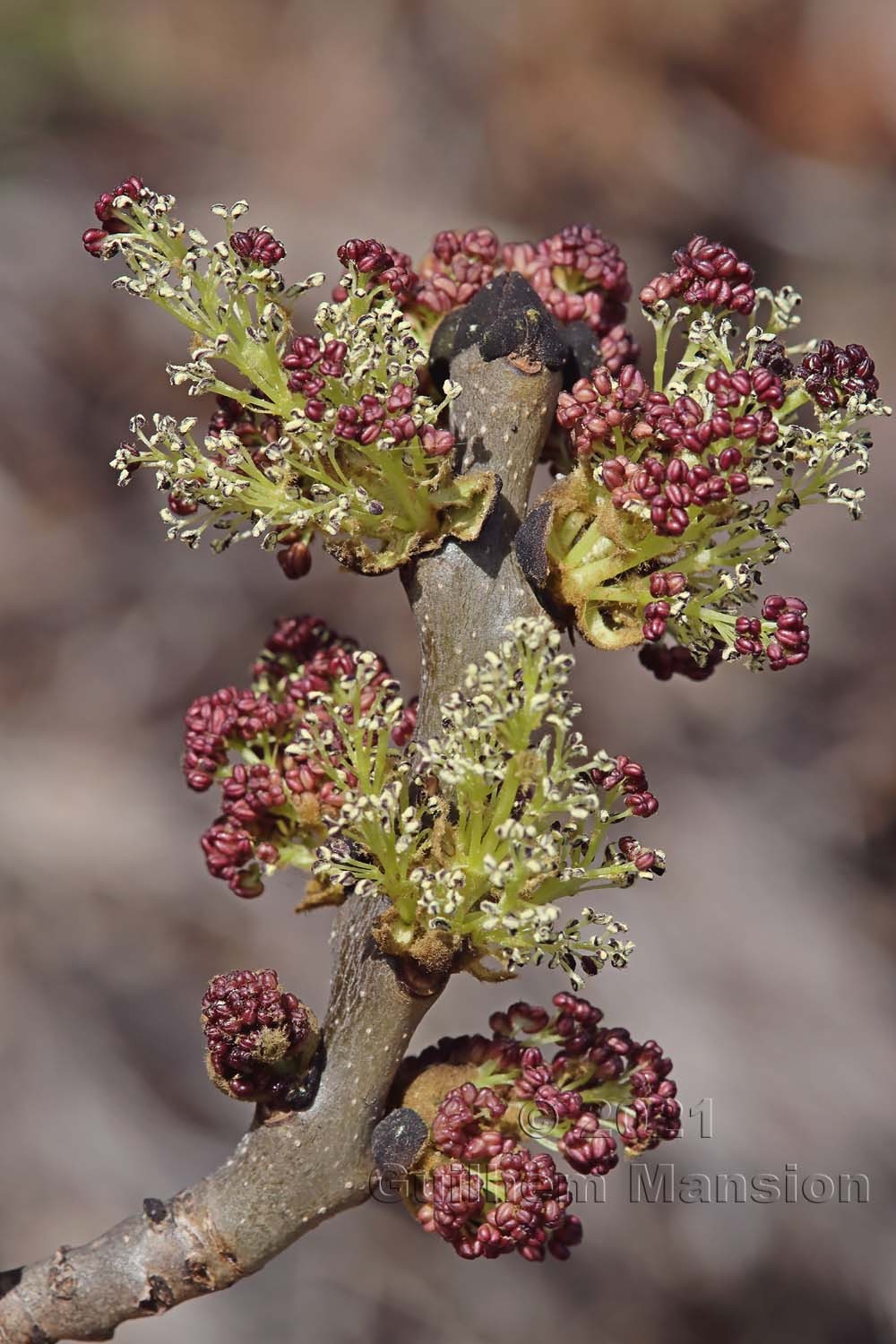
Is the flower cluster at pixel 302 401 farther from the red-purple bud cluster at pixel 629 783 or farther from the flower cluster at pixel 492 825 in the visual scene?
the red-purple bud cluster at pixel 629 783

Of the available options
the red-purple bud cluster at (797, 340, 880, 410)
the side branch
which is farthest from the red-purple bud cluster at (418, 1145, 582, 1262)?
the red-purple bud cluster at (797, 340, 880, 410)

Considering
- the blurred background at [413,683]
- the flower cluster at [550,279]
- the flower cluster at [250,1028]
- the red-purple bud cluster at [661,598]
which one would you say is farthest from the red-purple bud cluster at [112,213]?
the blurred background at [413,683]

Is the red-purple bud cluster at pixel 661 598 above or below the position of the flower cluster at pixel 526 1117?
above

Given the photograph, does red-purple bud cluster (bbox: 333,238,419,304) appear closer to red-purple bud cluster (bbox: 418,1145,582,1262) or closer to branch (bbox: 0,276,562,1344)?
branch (bbox: 0,276,562,1344)

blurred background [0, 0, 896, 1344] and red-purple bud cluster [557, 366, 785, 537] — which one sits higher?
blurred background [0, 0, 896, 1344]

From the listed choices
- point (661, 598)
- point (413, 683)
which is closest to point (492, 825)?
point (661, 598)

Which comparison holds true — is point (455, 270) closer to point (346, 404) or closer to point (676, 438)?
point (346, 404)
